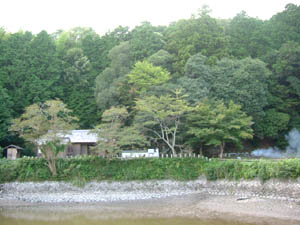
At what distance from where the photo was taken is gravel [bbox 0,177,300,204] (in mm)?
23969

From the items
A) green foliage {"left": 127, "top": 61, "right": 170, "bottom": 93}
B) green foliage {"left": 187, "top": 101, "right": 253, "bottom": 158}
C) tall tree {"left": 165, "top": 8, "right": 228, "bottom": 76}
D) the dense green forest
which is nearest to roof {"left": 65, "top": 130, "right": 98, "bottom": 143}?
the dense green forest

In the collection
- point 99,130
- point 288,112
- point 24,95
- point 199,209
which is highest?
point 24,95

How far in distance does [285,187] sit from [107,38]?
32.3 metres

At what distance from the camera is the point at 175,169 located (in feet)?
85.3

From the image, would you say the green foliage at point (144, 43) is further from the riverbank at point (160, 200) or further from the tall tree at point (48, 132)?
the riverbank at point (160, 200)

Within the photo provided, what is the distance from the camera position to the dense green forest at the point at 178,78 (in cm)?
2942

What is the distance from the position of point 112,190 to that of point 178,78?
14703 mm

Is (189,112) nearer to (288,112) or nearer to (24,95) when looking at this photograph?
(288,112)

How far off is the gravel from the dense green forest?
333 cm

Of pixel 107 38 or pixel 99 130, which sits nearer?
pixel 99 130

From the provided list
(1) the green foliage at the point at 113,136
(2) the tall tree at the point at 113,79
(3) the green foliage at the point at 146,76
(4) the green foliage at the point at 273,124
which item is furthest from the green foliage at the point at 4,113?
(4) the green foliage at the point at 273,124

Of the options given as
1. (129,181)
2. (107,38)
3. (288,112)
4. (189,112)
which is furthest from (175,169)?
(107,38)

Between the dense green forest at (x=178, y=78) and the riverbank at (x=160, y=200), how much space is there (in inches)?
150

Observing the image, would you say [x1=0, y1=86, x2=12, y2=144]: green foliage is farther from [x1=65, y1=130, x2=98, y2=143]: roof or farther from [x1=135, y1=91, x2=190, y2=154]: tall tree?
[x1=135, y1=91, x2=190, y2=154]: tall tree
